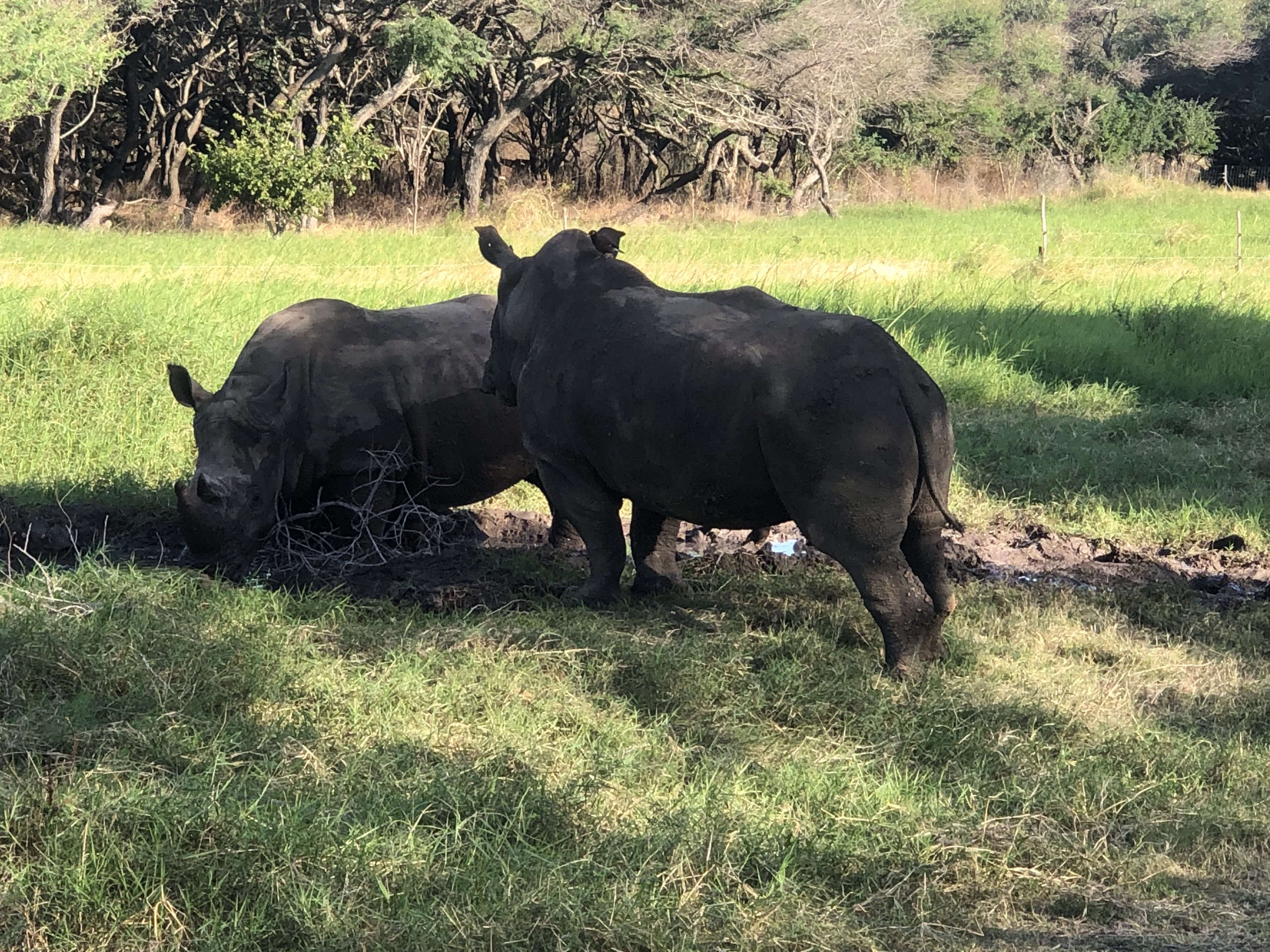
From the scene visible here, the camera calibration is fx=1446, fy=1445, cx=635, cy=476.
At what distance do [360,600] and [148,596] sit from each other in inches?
37.7

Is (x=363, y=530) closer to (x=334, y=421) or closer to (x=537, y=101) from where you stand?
(x=334, y=421)

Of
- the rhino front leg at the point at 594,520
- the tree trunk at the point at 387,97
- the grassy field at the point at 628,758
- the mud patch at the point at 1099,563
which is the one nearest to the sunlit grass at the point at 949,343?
the grassy field at the point at 628,758

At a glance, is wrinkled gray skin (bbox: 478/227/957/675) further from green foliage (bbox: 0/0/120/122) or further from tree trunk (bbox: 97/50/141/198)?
tree trunk (bbox: 97/50/141/198)

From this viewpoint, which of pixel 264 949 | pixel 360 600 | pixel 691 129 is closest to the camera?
pixel 264 949

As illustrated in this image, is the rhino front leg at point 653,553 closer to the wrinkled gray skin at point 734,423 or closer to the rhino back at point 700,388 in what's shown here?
the wrinkled gray skin at point 734,423

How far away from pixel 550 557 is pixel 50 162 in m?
29.6

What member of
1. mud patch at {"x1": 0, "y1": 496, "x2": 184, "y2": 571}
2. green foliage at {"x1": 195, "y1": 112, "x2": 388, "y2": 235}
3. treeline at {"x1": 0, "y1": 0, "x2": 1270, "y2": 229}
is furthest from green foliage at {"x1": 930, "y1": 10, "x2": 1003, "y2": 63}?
mud patch at {"x1": 0, "y1": 496, "x2": 184, "y2": 571}

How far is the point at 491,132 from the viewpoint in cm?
3478

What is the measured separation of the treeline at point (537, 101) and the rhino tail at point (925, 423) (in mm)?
24401

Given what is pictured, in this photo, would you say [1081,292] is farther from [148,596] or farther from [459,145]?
[459,145]

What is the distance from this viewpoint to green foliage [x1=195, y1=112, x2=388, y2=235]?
93.1ft

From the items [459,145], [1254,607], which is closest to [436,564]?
[1254,607]

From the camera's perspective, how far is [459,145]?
40.2 meters

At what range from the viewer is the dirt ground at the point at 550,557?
276 inches
